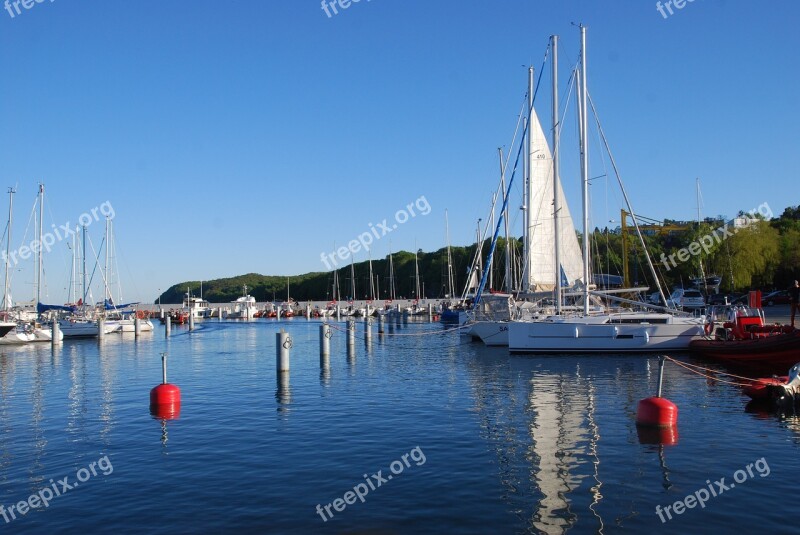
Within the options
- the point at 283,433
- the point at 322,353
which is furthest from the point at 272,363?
the point at 283,433

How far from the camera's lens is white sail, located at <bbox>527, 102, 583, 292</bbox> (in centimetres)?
4422

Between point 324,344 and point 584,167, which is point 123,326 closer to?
point 324,344

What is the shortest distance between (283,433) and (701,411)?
1218cm

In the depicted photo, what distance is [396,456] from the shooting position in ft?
49.5

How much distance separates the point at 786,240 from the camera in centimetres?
8044

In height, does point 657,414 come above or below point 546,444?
above

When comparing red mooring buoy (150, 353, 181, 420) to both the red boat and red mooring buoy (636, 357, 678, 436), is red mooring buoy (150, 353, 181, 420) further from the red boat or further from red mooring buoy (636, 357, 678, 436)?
the red boat

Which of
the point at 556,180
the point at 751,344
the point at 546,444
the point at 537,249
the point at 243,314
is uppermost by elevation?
the point at 556,180

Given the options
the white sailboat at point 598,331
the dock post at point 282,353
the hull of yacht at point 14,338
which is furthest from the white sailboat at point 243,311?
the dock post at point 282,353

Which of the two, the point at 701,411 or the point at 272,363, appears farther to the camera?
the point at 272,363

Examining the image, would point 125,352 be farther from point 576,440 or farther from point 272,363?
point 576,440

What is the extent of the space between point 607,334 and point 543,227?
11.8 meters

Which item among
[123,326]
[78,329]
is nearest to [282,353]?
[78,329]

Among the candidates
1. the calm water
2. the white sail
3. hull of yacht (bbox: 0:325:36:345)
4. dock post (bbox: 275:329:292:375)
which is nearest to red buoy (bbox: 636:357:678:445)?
the calm water
